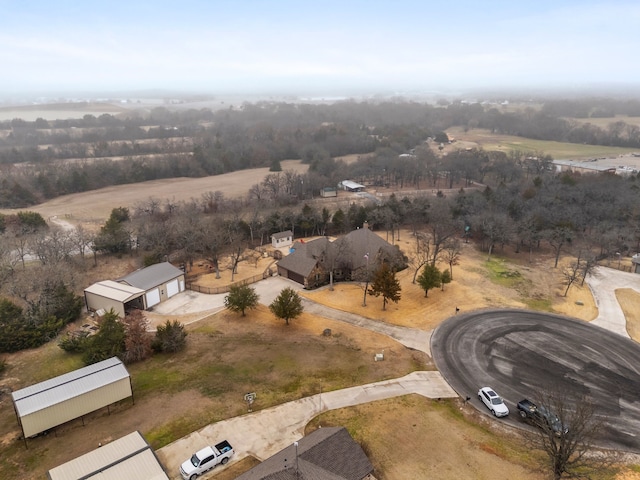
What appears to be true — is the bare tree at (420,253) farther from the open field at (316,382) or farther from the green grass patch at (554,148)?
the green grass patch at (554,148)

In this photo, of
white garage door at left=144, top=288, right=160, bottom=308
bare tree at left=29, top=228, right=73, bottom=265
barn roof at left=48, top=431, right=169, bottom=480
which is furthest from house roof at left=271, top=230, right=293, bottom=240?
barn roof at left=48, top=431, right=169, bottom=480

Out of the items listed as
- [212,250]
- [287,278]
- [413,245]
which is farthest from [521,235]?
[212,250]

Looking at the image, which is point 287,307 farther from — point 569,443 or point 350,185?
point 350,185

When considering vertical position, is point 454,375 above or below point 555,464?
below

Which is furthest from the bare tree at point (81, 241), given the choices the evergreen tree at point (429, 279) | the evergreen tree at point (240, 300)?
the evergreen tree at point (429, 279)

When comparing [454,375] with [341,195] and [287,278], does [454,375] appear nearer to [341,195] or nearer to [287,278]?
[287,278]

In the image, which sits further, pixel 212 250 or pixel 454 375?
pixel 212 250
